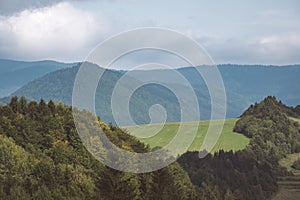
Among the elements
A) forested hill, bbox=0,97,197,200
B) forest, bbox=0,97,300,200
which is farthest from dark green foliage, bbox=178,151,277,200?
forested hill, bbox=0,97,197,200

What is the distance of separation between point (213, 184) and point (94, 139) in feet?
220

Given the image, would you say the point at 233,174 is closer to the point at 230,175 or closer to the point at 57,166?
the point at 230,175

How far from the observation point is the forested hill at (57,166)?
Answer: 67.8m

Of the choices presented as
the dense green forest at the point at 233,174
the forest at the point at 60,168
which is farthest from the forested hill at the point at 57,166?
the dense green forest at the point at 233,174

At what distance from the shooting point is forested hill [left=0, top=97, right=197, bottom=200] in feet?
222

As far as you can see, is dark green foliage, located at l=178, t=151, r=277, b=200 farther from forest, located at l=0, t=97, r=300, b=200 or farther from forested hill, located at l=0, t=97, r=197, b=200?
forested hill, located at l=0, t=97, r=197, b=200

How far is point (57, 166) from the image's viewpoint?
3386 inches

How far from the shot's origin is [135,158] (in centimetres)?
9456

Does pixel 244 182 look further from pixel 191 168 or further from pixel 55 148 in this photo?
pixel 55 148

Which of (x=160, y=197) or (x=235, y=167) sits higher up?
(x=235, y=167)

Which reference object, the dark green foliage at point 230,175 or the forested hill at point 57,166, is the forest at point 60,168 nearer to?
the forested hill at point 57,166

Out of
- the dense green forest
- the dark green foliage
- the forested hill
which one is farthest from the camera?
the dense green forest

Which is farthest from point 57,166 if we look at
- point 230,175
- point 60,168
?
point 230,175

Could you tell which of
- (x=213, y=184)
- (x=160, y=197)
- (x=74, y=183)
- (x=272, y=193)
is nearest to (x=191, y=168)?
(x=213, y=184)
